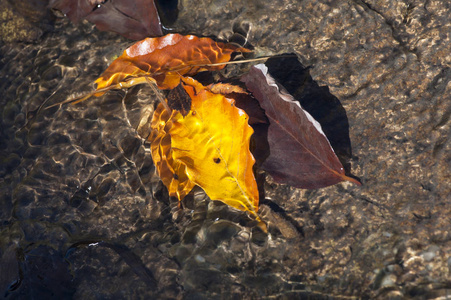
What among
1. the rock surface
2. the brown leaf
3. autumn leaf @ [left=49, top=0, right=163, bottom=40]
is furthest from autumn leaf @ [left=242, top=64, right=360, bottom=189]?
autumn leaf @ [left=49, top=0, right=163, bottom=40]

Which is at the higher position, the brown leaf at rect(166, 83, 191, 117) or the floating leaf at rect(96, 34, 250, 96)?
the floating leaf at rect(96, 34, 250, 96)

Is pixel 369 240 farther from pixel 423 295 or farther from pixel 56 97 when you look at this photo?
pixel 56 97

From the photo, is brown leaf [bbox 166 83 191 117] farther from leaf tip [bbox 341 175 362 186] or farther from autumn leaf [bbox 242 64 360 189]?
leaf tip [bbox 341 175 362 186]

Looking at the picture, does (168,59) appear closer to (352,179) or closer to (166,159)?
(166,159)

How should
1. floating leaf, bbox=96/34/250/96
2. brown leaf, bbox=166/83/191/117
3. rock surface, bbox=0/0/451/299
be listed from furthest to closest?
floating leaf, bbox=96/34/250/96, brown leaf, bbox=166/83/191/117, rock surface, bbox=0/0/451/299

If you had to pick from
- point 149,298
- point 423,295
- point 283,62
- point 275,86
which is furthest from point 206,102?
point 423,295
